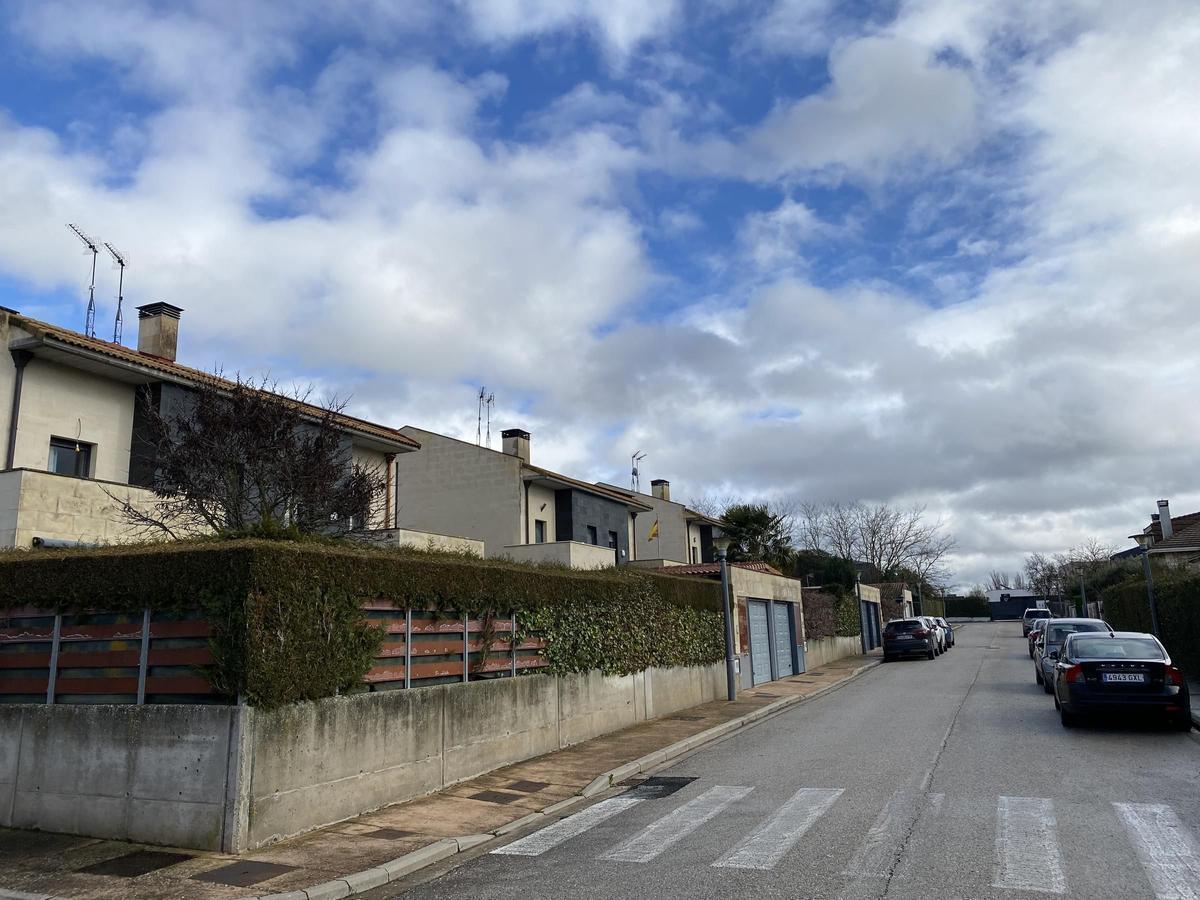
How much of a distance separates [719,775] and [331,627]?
17.3ft

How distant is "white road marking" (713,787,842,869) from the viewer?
6800 millimetres

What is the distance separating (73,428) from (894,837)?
1629 cm

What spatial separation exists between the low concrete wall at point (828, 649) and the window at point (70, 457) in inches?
845

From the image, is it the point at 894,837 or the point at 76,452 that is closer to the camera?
the point at 894,837

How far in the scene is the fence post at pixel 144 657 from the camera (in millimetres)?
8273

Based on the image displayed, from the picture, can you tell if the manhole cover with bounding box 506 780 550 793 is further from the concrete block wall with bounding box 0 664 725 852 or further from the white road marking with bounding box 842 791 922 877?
the white road marking with bounding box 842 791 922 877

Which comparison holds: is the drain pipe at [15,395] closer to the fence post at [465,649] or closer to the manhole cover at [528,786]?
the fence post at [465,649]

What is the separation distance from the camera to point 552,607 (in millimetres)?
13375

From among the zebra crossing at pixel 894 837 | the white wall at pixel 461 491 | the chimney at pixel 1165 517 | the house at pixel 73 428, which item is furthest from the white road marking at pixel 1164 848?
the chimney at pixel 1165 517

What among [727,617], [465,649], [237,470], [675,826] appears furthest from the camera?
[727,617]

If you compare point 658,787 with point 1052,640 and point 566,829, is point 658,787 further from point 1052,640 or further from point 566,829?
point 1052,640

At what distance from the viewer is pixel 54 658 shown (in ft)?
28.7

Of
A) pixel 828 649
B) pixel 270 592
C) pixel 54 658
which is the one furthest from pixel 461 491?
pixel 270 592

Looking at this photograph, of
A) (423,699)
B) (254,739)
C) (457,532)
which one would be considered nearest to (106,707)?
(254,739)
